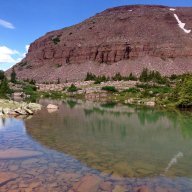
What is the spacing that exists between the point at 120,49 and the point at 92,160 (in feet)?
508

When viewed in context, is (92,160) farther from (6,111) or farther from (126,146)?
(6,111)

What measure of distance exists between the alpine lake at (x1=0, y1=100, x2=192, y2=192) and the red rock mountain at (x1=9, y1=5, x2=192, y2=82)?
128m

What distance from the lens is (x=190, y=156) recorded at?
18.0 m

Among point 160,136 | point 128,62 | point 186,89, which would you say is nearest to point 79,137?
point 160,136

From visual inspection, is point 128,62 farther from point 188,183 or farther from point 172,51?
point 188,183

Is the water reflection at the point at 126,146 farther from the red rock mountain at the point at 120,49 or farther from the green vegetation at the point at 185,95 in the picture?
the red rock mountain at the point at 120,49

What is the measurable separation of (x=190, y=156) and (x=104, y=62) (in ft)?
500

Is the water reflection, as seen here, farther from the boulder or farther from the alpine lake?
the boulder

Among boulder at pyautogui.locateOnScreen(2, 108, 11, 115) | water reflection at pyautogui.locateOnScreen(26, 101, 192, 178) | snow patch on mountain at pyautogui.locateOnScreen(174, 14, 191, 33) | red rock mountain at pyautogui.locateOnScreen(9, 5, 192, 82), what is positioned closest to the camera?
water reflection at pyautogui.locateOnScreen(26, 101, 192, 178)

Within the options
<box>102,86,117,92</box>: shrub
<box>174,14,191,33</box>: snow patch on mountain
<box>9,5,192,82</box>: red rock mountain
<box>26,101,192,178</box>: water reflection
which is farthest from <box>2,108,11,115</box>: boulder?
<box>174,14,191,33</box>: snow patch on mountain

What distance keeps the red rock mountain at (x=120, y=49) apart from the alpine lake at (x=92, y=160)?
128 m

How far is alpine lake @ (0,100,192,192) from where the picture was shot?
12.4 m

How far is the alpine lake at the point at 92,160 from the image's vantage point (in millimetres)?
12367

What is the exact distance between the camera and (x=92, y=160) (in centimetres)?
1622
